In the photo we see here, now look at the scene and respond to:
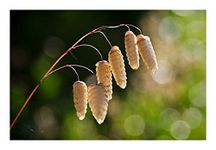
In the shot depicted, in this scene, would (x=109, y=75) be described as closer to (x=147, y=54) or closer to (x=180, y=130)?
(x=147, y=54)

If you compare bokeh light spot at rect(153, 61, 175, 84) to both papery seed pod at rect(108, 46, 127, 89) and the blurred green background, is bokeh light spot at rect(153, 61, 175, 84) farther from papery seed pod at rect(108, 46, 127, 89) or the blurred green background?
papery seed pod at rect(108, 46, 127, 89)

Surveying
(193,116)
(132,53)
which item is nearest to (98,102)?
(132,53)

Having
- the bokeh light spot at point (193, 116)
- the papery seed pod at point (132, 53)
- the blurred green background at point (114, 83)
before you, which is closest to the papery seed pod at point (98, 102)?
the papery seed pod at point (132, 53)

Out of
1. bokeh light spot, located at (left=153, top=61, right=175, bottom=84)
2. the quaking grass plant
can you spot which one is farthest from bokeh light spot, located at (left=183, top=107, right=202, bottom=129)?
the quaking grass plant

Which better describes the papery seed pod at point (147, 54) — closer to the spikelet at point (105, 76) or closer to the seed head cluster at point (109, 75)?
the seed head cluster at point (109, 75)

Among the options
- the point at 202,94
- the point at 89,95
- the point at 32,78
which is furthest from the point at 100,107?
the point at 32,78

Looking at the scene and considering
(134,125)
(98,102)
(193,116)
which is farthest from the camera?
(134,125)

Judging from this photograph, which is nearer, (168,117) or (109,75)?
(109,75)
